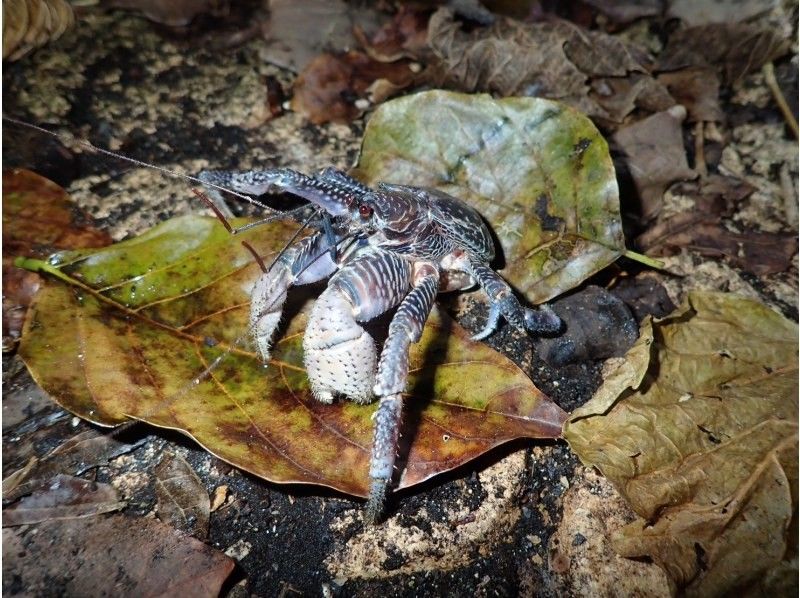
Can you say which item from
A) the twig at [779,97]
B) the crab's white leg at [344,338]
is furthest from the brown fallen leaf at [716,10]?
the crab's white leg at [344,338]

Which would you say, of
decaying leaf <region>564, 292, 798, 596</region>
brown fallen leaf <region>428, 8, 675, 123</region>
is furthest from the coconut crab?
brown fallen leaf <region>428, 8, 675, 123</region>

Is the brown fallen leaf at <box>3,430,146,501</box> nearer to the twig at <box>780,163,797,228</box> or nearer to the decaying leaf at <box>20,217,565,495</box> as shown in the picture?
the decaying leaf at <box>20,217,565,495</box>

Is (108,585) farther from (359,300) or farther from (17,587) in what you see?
(359,300)

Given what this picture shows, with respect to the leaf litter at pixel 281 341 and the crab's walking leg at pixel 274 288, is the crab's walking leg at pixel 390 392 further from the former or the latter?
the crab's walking leg at pixel 274 288

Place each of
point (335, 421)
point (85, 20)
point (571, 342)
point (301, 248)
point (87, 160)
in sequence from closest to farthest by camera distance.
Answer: point (335, 421) → point (301, 248) → point (571, 342) → point (87, 160) → point (85, 20)

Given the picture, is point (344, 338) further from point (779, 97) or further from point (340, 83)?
point (779, 97)

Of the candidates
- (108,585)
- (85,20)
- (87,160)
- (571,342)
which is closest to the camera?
(108,585)

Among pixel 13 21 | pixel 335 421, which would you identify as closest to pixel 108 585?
pixel 335 421
